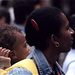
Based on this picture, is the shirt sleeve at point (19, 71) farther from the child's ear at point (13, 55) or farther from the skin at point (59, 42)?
the child's ear at point (13, 55)

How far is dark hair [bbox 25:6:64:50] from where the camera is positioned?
2.20m

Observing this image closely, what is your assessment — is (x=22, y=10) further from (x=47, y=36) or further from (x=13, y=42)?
(x=47, y=36)

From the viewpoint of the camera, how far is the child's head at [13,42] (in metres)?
Result: 2.72

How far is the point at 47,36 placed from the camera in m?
2.23

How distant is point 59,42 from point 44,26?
0.65 ft

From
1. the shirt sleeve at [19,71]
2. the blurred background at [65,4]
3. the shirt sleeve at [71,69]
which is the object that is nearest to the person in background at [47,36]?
the shirt sleeve at [19,71]

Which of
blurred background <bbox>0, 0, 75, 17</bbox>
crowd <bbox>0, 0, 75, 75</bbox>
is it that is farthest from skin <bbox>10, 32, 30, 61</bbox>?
blurred background <bbox>0, 0, 75, 17</bbox>

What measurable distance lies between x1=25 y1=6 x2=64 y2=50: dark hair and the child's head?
1.66ft

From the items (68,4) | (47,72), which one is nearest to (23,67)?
(47,72)

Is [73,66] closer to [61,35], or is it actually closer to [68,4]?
[61,35]

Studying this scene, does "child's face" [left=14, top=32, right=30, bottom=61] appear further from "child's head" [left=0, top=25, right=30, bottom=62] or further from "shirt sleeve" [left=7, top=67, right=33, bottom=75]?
"shirt sleeve" [left=7, top=67, right=33, bottom=75]

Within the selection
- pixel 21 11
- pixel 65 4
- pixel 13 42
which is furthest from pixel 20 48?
pixel 65 4

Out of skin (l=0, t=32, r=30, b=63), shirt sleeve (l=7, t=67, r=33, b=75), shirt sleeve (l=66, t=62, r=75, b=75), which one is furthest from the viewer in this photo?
skin (l=0, t=32, r=30, b=63)

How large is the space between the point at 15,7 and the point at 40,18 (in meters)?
2.31
